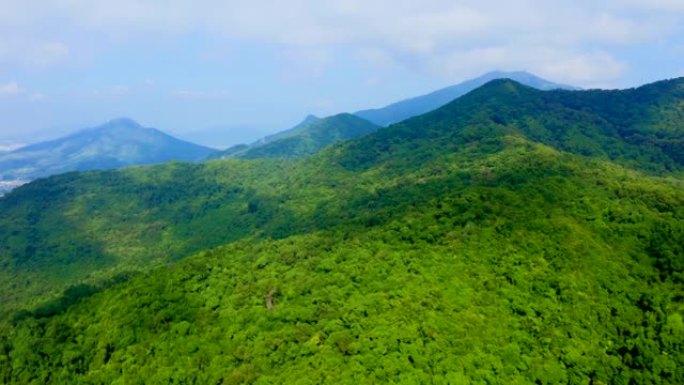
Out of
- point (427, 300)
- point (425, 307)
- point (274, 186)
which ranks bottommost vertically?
point (274, 186)

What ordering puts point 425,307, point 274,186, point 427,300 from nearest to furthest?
point 425,307 → point 427,300 → point 274,186

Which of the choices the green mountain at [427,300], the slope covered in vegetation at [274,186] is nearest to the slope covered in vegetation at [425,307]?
the green mountain at [427,300]

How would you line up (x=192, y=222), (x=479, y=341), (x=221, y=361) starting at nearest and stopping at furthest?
(x=479, y=341) < (x=221, y=361) < (x=192, y=222)

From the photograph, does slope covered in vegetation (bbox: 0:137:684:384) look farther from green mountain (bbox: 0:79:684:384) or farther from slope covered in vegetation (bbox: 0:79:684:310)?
slope covered in vegetation (bbox: 0:79:684:310)

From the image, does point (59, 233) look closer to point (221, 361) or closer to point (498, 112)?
point (221, 361)

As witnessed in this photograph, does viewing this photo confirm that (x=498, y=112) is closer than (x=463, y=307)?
No

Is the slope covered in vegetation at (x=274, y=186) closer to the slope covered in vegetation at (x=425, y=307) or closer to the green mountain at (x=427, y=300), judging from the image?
the green mountain at (x=427, y=300)

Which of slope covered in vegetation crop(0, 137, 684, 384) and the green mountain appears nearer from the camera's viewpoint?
slope covered in vegetation crop(0, 137, 684, 384)

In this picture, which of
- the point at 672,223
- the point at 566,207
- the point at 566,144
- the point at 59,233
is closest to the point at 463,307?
the point at 566,207

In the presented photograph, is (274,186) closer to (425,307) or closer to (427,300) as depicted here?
(427,300)

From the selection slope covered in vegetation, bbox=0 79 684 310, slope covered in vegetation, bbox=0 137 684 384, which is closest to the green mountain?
slope covered in vegetation, bbox=0 137 684 384

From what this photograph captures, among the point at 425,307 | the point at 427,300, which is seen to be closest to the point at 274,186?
the point at 427,300
